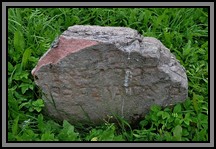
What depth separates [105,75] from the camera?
3.07 meters

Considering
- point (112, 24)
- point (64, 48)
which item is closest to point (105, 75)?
point (64, 48)

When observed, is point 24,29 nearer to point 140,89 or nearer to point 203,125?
point 140,89

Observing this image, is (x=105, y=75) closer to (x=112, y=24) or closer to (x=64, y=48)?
(x=64, y=48)

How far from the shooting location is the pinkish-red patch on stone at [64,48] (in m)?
2.95

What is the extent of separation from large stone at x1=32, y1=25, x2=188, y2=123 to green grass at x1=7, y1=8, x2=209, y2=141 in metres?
0.08

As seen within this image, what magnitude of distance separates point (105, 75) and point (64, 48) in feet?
1.04

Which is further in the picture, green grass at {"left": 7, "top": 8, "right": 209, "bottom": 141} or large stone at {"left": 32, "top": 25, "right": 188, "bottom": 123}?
green grass at {"left": 7, "top": 8, "right": 209, "bottom": 141}

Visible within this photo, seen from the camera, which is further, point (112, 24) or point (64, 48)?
point (112, 24)

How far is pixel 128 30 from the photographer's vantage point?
3.10 m

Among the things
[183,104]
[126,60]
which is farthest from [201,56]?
[126,60]

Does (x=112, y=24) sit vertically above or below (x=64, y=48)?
above

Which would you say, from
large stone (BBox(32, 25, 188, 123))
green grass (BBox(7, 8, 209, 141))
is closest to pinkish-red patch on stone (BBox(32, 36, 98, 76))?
large stone (BBox(32, 25, 188, 123))

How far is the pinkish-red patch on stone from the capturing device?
9.69 ft

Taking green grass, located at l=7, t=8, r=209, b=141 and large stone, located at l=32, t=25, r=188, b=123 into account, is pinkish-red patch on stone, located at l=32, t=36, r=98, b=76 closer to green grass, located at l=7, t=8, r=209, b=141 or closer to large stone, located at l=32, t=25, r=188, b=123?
large stone, located at l=32, t=25, r=188, b=123
